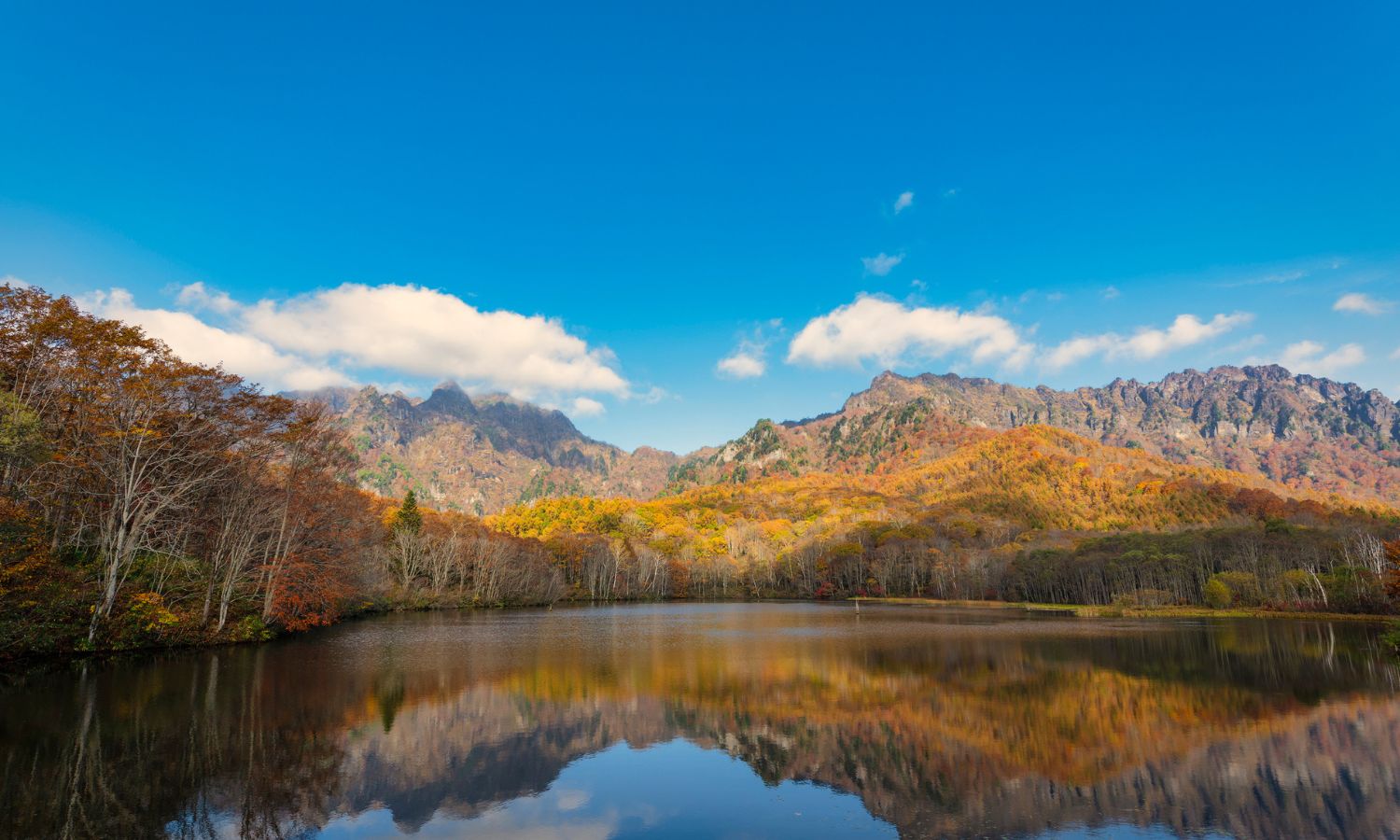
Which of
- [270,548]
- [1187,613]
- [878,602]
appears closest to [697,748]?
[270,548]

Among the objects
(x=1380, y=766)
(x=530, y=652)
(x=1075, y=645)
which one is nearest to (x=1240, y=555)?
(x=1075, y=645)

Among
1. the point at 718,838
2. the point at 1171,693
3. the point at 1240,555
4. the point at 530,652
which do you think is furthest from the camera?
the point at 1240,555

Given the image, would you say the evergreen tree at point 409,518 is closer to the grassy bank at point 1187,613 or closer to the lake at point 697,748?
the lake at point 697,748

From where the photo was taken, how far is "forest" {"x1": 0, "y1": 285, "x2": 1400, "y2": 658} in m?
27.5

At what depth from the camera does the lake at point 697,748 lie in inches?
466

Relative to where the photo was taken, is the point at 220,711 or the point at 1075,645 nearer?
the point at 220,711

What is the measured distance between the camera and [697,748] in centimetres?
1741

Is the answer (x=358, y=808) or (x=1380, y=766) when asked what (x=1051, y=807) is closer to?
(x=1380, y=766)

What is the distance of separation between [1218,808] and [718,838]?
974cm

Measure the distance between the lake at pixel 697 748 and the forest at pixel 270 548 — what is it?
14.2 ft

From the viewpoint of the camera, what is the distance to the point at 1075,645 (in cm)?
3922

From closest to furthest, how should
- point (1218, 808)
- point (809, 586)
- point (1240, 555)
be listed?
point (1218, 808) → point (1240, 555) → point (809, 586)

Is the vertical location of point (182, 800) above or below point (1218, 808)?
above

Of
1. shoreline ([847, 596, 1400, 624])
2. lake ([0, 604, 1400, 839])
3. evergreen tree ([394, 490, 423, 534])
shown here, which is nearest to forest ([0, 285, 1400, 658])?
evergreen tree ([394, 490, 423, 534])
